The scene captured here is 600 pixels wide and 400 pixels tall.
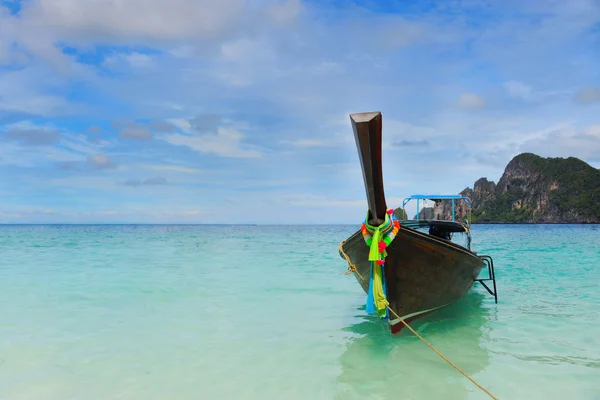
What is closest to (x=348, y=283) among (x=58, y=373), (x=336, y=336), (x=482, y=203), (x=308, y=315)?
(x=308, y=315)

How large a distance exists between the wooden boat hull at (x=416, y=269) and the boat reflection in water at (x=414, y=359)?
1.29 ft

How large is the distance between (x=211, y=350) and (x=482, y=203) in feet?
485

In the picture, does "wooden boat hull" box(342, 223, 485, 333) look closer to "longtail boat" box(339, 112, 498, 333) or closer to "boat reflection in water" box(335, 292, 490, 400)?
"longtail boat" box(339, 112, 498, 333)

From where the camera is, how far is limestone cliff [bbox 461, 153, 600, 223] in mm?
120588

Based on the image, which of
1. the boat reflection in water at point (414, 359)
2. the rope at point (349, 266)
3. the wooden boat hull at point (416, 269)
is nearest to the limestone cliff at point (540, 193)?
the boat reflection in water at point (414, 359)

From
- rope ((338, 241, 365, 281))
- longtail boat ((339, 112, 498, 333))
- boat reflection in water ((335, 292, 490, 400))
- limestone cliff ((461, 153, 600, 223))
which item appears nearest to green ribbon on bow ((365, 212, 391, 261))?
longtail boat ((339, 112, 498, 333))

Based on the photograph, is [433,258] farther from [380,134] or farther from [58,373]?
[58,373]

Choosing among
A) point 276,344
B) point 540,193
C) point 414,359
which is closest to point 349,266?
point 276,344

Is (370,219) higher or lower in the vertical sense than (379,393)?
higher

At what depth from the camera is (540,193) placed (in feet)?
431

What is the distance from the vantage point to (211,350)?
689 cm

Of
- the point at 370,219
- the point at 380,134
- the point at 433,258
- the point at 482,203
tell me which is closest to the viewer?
the point at 380,134

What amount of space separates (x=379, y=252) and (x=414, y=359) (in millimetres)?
1653

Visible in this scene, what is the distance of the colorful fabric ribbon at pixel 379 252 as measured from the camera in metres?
6.43
